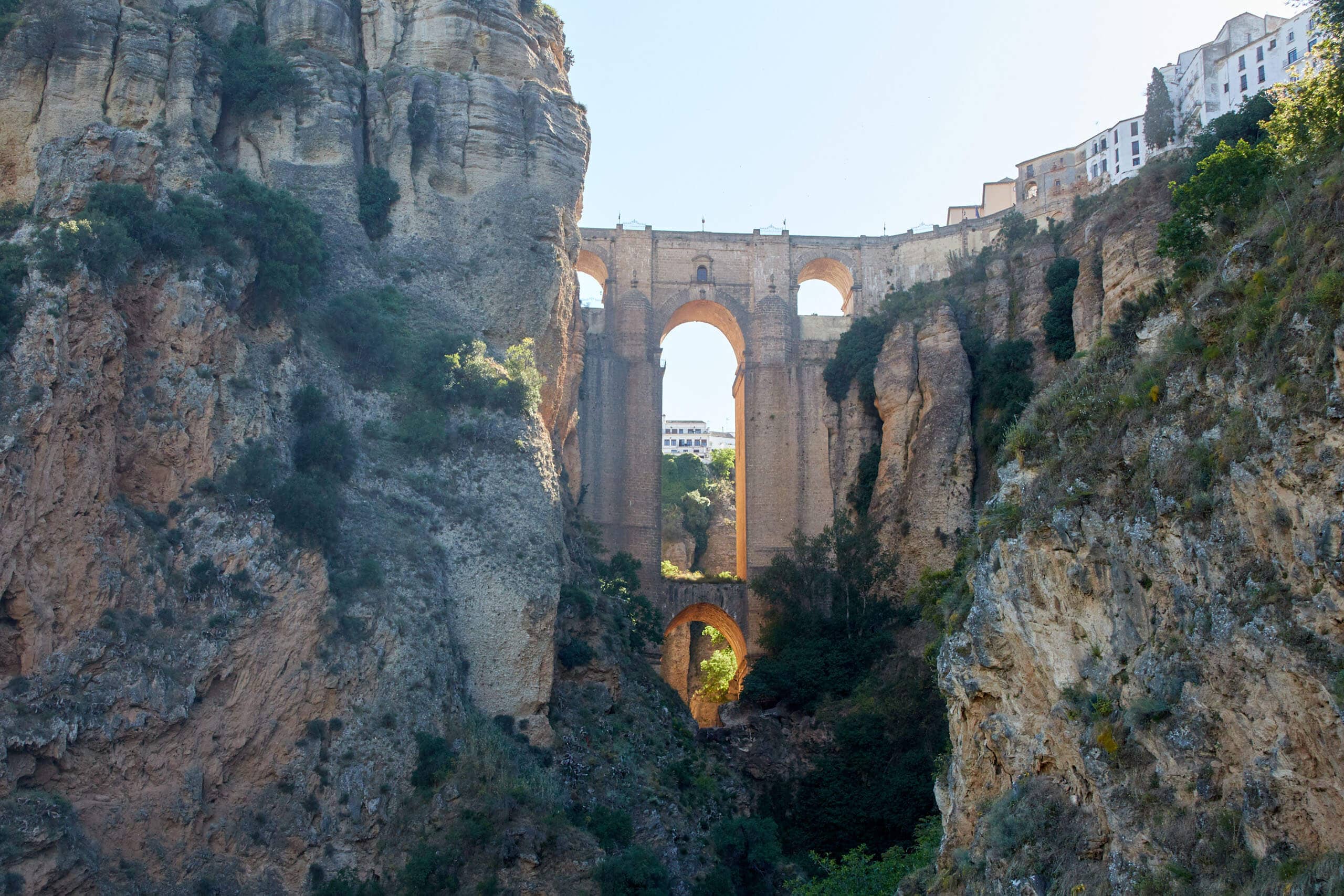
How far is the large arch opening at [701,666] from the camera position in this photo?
46.2 meters

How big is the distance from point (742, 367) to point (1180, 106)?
26.2 meters

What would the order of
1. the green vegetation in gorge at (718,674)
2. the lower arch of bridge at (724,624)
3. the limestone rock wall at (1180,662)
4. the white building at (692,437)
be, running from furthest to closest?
the white building at (692,437) < the green vegetation in gorge at (718,674) < the lower arch of bridge at (724,624) < the limestone rock wall at (1180,662)

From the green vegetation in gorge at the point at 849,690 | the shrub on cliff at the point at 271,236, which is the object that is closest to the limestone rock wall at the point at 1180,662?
the green vegetation in gorge at the point at 849,690

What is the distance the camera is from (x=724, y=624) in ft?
138

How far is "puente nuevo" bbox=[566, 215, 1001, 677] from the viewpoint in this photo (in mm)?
42531

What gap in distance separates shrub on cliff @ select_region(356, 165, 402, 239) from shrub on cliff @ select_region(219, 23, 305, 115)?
2.49m

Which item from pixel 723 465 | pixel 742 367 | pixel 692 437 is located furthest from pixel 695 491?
pixel 692 437

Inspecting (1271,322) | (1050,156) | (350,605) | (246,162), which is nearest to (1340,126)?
(1271,322)

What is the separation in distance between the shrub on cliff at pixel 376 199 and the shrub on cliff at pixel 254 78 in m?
2.49

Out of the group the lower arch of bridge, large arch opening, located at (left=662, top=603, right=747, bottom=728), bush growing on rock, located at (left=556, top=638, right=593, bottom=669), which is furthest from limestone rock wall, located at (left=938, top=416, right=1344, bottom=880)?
large arch opening, located at (left=662, top=603, right=747, bottom=728)

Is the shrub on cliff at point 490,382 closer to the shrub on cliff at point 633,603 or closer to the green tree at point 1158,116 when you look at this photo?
the shrub on cliff at point 633,603

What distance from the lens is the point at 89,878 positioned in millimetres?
20031

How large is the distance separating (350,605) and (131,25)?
14749 millimetres

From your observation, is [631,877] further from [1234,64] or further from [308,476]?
[1234,64]
